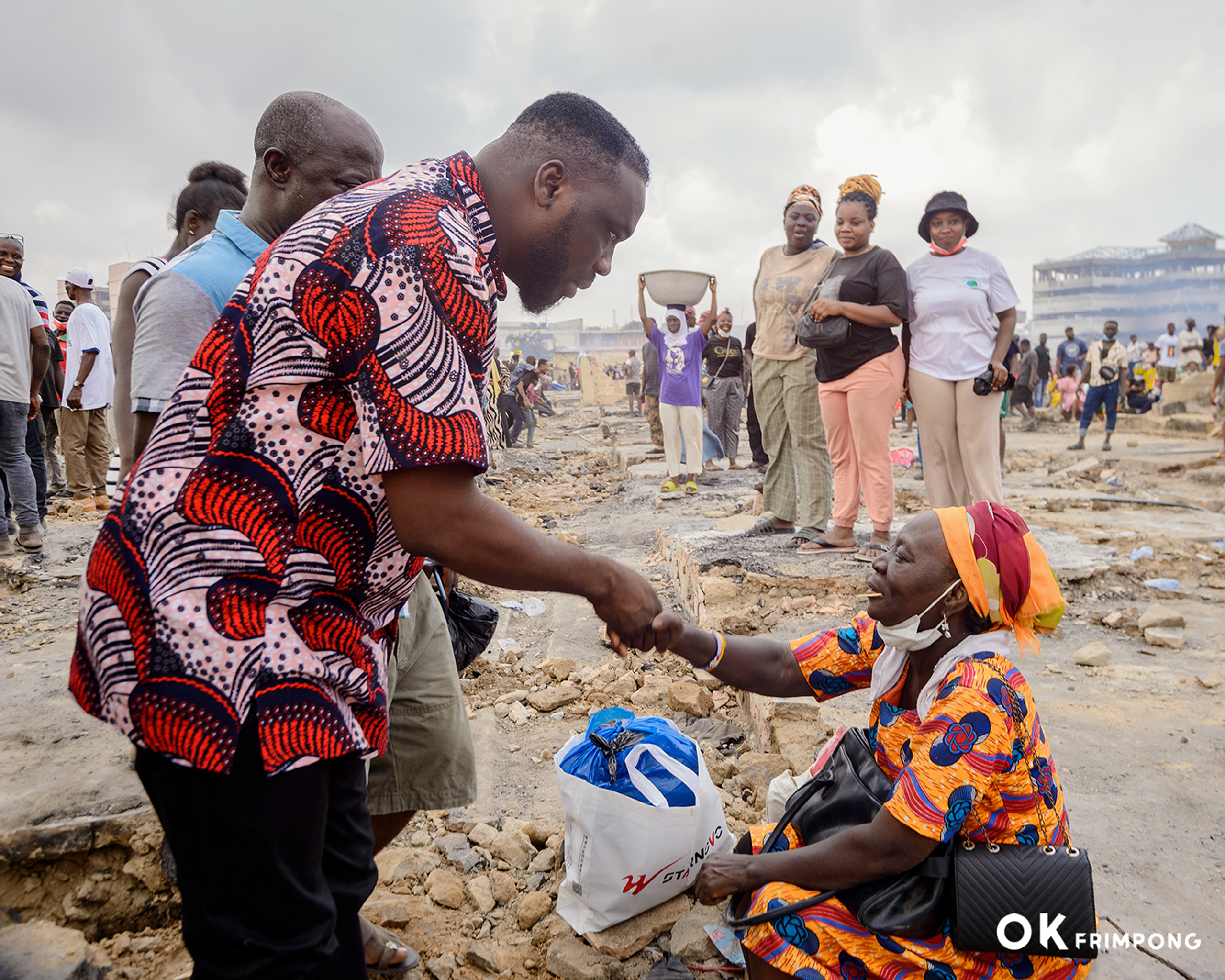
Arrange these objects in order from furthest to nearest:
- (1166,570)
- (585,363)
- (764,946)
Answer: (585,363) → (1166,570) → (764,946)

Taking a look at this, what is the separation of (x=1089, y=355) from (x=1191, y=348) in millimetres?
8648

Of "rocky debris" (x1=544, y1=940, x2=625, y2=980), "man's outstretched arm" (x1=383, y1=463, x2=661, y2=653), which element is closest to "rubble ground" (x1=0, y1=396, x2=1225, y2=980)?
"rocky debris" (x1=544, y1=940, x2=625, y2=980)

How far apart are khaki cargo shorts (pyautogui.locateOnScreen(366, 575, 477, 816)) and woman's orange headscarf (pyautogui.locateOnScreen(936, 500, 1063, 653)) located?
1.22 meters

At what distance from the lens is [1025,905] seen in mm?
1594

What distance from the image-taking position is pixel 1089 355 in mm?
12516

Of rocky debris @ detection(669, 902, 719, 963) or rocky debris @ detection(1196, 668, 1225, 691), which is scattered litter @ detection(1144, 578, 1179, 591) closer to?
rocky debris @ detection(1196, 668, 1225, 691)

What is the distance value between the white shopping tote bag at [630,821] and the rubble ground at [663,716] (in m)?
0.10

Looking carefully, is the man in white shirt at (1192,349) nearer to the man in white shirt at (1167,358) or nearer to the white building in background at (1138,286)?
the man in white shirt at (1167,358)

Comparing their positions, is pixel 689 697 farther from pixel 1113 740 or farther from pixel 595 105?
pixel 595 105

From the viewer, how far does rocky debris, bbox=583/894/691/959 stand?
2.03 meters

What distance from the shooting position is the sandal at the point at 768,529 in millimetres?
5773

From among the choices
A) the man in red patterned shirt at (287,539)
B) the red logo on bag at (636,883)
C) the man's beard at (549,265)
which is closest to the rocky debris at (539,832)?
the red logo on bag at (636,883)

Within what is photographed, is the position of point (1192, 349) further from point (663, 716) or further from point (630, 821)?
point (630, 821)

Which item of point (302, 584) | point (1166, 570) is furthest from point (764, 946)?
point (1166, 570)
